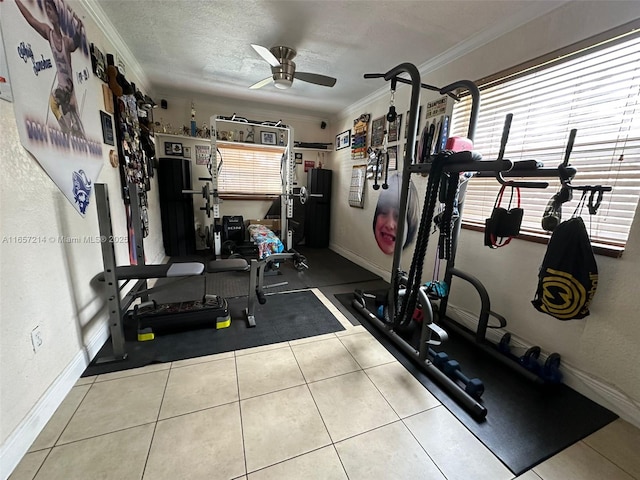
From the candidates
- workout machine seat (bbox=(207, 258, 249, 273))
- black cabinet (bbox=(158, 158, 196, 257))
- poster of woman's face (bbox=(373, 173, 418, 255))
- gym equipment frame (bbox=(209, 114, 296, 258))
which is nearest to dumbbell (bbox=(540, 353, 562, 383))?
poster of woman's face (bbox=(373, 173, 418, 255))

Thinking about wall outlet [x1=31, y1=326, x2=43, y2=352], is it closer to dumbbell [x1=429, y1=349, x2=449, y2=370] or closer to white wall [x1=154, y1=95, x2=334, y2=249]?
dumbbell [x1=429, y1=349, x2=449, y2=370]

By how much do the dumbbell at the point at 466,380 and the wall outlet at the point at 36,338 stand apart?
221 cm

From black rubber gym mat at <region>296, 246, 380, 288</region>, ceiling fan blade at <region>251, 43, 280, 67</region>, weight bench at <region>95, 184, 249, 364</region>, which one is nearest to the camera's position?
weight bench at <region>95, 184, 249, 364</region>

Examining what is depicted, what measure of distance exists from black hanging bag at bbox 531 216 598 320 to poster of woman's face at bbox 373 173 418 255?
4.86 ft

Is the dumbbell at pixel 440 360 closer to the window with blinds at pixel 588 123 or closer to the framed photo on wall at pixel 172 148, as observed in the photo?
the window with blinds at pixel 588 123

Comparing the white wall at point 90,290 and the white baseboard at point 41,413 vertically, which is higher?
the white wall at point 90,290

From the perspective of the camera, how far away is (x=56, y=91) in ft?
4.65

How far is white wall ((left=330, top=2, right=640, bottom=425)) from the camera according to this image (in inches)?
55.1

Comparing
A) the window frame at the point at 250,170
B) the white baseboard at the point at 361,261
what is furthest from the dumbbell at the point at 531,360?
the window frame at the point at 250,170

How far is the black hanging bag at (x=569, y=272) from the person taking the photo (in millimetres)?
1415

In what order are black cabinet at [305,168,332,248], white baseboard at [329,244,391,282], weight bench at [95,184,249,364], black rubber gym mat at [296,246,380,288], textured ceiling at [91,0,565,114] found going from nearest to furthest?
1. weight bench at [95,184,249,364]
2. textured ceiling at [91,0,565,114]
3. black rubber gym mat at [296,246,380,288]
4. white baseboard at [329,244,391,282]
5. black cabinet at [305,168,332,248]

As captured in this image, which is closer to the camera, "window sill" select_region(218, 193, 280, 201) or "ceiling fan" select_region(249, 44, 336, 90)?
"ceiling fan" select_region(249, 44, 336, 90)

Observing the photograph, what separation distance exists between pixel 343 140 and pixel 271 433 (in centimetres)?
410

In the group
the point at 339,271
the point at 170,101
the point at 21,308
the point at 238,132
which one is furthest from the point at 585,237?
the point at 170,101
